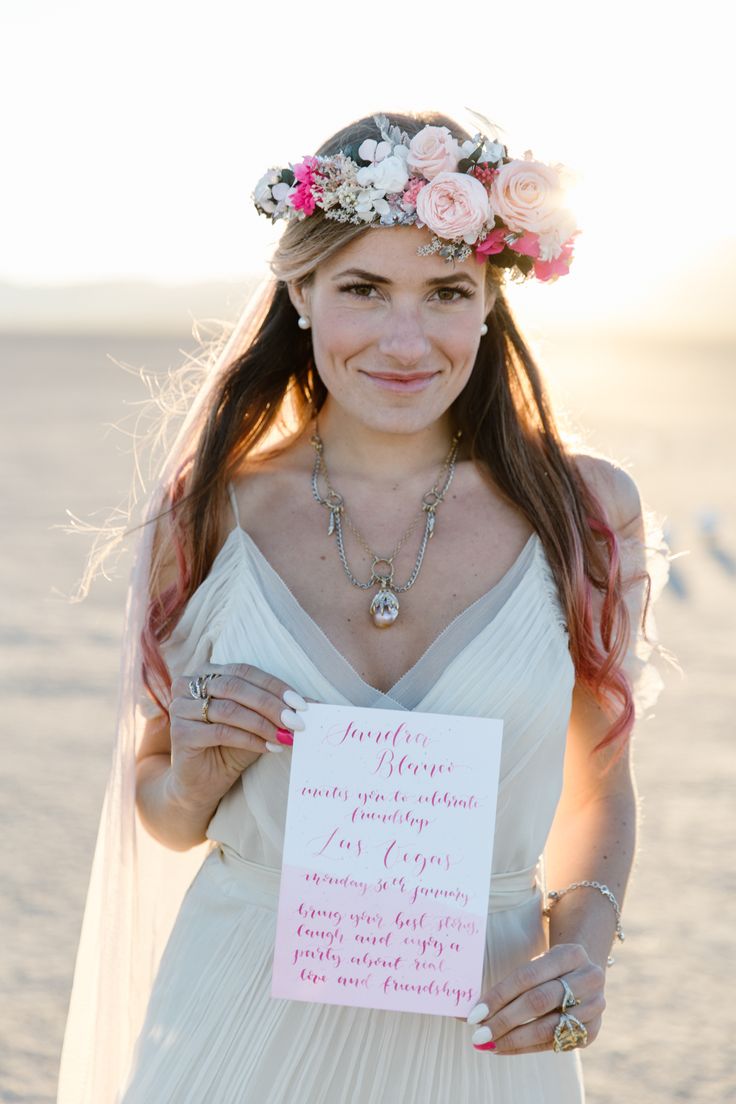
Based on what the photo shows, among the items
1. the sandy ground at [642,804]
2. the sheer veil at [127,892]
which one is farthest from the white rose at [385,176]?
the sandy ground at [642,804]

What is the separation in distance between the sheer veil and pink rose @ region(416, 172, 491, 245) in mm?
573

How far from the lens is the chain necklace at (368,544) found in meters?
2.49

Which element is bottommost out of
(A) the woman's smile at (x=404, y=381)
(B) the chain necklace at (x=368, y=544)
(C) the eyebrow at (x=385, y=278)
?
(B) the chain necklace at (x=368, y=544)

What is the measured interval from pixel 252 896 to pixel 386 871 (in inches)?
16.5

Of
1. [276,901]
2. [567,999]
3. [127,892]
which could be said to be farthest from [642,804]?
[567,999]

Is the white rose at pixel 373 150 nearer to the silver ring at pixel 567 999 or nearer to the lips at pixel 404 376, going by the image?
the lips at pixel 404 376

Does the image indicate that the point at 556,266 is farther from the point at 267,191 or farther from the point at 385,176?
the point at 267,191

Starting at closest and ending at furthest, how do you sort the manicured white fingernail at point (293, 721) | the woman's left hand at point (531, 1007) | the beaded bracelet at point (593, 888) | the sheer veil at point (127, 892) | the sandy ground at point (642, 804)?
the woman's left hand at point (531, 1007) < the manicured white fingernail at point (293, 721) < the beaded bracelet at point (593, 888) < the sheer veil at point (127, 892) < the sandy ground at point (642, 804)

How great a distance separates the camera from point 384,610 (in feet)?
8.13

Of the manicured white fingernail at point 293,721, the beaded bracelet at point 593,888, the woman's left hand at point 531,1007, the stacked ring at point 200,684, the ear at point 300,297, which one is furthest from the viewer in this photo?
the ear at point 300,297

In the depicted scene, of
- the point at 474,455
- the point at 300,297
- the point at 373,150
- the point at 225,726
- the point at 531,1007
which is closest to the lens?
the point at 531,1007

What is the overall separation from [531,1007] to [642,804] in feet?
15.3

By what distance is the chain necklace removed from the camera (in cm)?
249

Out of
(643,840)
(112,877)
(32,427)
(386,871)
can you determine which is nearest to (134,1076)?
(112,877)
